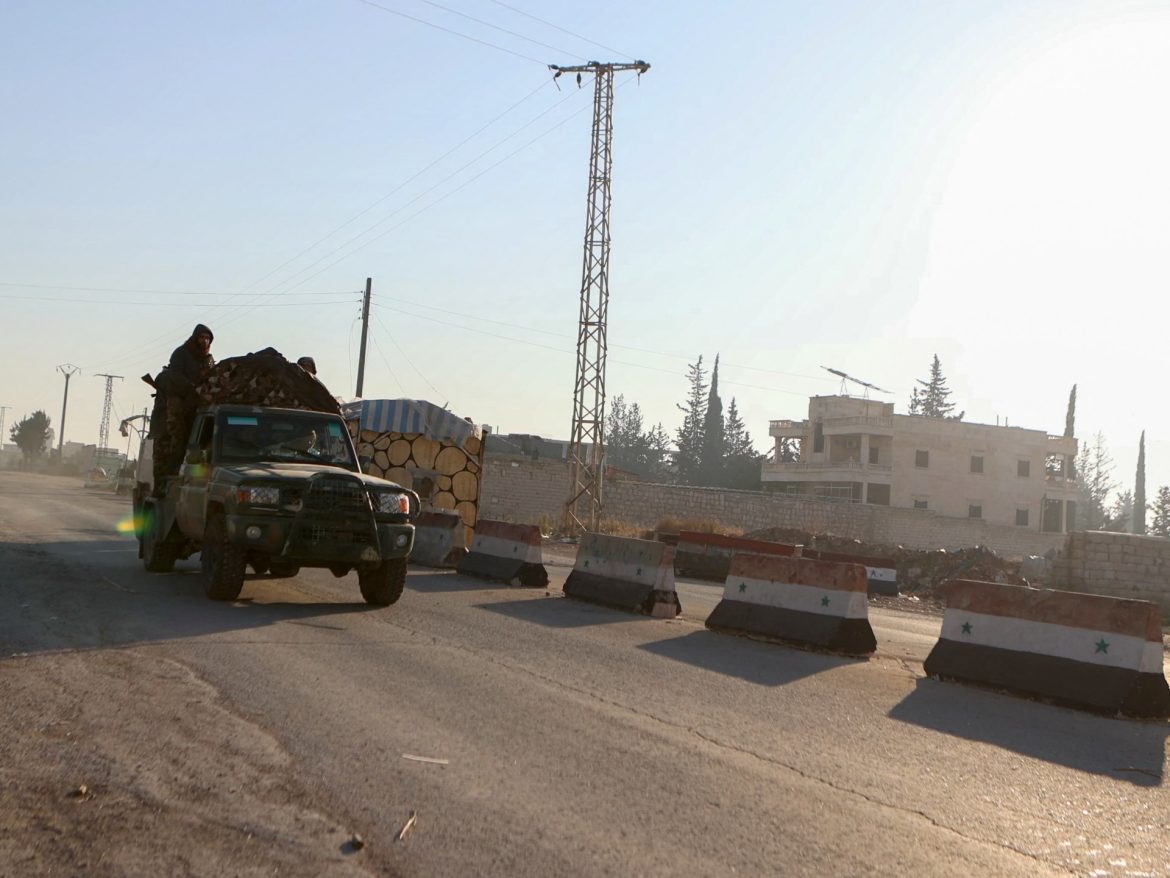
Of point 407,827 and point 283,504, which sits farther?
point 283,504

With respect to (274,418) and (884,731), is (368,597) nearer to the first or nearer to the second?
(274,418)

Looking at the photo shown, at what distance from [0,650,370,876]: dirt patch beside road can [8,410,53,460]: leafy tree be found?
161811 mm

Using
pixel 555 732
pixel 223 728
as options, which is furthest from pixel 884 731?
pixel 223 728

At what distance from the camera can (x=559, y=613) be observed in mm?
12516

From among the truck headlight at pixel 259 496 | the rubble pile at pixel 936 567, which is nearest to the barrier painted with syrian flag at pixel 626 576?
the truck headlight at pixel 259 496

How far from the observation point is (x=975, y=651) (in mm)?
9102

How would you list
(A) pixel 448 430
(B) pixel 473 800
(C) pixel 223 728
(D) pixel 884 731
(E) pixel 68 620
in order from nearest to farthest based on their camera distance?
(B) pixel 473 800 → (C) pixel 223 728 → (D) pixel 884 731 → (E) pixel 68 620 → (A) pixel 448 430

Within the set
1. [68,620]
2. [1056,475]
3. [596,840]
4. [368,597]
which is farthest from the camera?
[1056,475]

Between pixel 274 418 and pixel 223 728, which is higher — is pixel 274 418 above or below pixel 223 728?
above

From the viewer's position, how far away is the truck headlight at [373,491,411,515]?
11438 millimetres

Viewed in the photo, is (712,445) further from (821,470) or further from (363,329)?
(363,329)

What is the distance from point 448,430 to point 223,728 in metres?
16.5

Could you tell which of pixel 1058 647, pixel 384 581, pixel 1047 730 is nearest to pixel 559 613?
pixel 384 581

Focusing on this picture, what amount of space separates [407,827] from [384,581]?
7.50m
